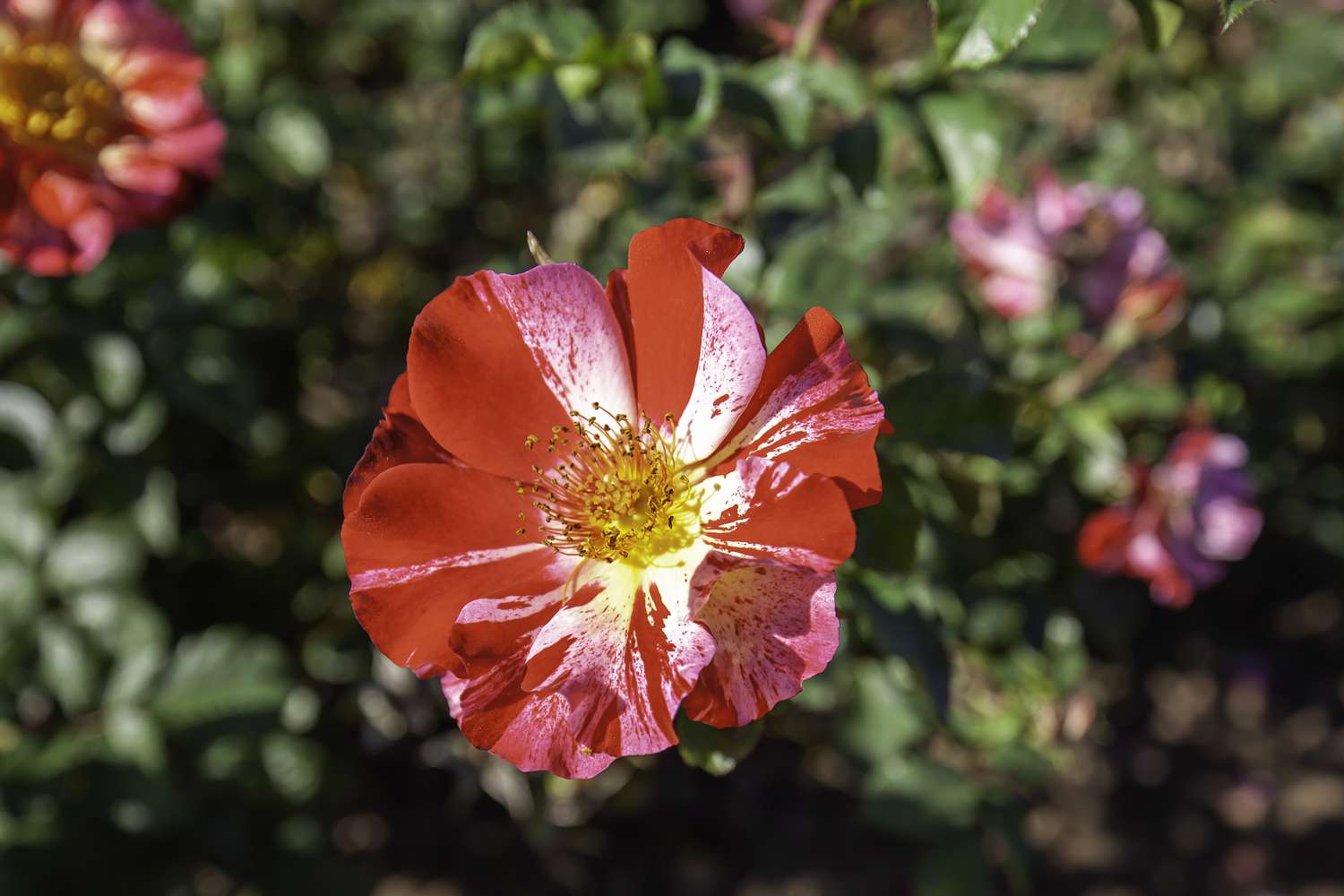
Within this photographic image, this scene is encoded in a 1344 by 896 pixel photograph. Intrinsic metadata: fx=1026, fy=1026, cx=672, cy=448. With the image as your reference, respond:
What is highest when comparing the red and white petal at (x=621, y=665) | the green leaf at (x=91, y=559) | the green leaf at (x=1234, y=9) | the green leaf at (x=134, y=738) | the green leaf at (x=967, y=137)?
the green leaf at (x=1234, y=9)

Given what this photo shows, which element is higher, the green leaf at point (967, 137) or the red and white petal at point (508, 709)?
the green leaf at point (967, 137)

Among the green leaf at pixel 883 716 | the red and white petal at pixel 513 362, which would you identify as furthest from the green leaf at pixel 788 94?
the green leaf at pixel 883 716

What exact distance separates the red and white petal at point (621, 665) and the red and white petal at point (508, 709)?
19 millimetres

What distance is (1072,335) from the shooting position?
1.68 metres

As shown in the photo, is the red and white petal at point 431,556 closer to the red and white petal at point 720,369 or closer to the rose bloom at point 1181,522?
the red and white petal at point 720,369

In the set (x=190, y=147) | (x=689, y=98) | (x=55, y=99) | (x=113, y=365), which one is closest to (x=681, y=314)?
(x=689, y=98)

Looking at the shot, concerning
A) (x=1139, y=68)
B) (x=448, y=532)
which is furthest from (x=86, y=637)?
(x=1139, y=68)

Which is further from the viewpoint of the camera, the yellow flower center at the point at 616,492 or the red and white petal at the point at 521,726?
the yellow flower center at the point at 616,492

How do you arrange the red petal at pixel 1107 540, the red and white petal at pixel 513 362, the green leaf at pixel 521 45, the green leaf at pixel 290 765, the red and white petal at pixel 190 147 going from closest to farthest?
the red and white petal at pixel 513 362
the green leaf at pixel 521 45
the red and white petal at pixel 190 147
the red petal at pixel 1107 540
the green leaf at pixel 290 765

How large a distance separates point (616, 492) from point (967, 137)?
0.60m

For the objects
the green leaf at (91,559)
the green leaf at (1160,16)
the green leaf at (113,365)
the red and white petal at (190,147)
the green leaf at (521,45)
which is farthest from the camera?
the green leaf at (91,559)

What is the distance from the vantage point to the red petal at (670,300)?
0.81 m

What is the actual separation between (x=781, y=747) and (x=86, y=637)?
56.1 inches

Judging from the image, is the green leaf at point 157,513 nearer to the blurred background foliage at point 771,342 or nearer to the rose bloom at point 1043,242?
the blurred background foliage at point 771,342
